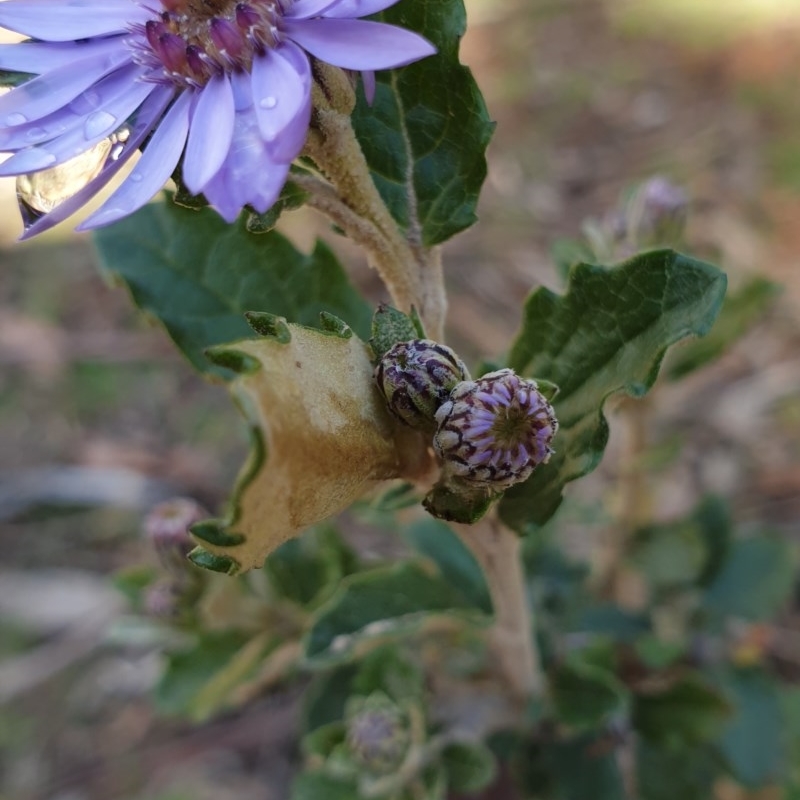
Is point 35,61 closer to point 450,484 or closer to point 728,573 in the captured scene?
point 450,484

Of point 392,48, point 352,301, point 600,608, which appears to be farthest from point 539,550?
point 392,48

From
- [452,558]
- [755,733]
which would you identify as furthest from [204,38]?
[755,733]

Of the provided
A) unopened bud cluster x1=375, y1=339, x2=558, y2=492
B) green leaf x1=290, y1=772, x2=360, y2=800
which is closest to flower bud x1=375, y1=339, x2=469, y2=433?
unopened bud cluster x1=375, y1=339, x2=558, y2=492

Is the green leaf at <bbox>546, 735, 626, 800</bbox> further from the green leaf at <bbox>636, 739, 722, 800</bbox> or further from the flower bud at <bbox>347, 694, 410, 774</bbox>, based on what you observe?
the flower bud at <bbox>347, 694, 410, 774</bbox>

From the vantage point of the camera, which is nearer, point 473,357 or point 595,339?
point 595,339

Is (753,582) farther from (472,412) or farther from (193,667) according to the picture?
(472,412)

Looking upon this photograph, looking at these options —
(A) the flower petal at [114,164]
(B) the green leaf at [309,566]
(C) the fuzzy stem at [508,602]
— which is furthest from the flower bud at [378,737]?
(A) the flower petal at [114,164]
